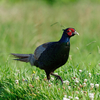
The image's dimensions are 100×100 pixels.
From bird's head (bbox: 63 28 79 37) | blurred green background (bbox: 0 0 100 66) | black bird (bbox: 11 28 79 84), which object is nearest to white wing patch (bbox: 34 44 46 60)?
black bird (bbox: 11 28 79 84)

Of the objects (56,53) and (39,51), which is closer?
(56,53)

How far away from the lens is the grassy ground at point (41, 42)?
3.11m

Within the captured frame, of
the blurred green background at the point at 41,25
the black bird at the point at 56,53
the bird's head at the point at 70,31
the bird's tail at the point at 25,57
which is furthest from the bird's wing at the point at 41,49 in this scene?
the blurred green background at the point at 41,25

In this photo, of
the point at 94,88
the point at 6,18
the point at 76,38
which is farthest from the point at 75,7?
the point at 94,88

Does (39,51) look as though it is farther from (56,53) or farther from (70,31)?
(70,31)

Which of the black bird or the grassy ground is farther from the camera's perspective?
the black bird

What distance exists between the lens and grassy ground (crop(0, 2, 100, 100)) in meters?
3.11

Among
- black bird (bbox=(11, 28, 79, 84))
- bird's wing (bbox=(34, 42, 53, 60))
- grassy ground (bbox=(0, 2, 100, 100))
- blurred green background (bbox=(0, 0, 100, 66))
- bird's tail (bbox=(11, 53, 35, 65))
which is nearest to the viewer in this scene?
grassy ground (bbox=(0, 2, 100, 100))

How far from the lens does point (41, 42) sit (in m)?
8.91

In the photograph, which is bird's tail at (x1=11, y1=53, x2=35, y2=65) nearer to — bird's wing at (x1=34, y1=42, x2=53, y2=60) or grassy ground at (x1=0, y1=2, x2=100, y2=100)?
grassy ground at (x1=0, y1=2, x2=100, y2=100)

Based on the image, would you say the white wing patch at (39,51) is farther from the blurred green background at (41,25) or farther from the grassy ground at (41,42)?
the blurred green background at (41,25)

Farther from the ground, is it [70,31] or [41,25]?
[41,25]

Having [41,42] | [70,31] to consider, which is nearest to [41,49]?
[70,31]

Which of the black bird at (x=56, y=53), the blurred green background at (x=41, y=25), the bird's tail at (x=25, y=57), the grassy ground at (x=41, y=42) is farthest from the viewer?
the blurred green background at (x=41, y=25)
